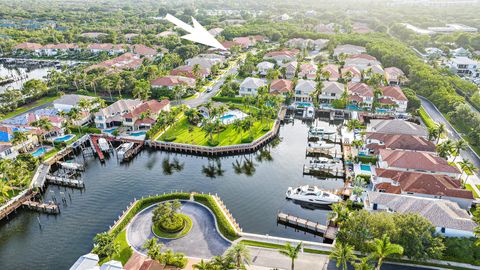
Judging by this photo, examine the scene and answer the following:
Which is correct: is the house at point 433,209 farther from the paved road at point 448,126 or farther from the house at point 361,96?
the house at point 361,96

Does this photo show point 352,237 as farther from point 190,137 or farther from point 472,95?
point 472,95

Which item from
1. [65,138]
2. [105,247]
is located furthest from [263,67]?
[105,247]

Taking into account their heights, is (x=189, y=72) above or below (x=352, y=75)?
above

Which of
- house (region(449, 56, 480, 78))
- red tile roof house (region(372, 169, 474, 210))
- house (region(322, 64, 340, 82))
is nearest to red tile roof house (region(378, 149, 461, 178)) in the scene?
red tile roof house (region(372, 169, 474, 210))

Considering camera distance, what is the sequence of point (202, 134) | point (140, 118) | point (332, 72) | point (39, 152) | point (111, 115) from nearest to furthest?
point (39, 152) → point (202, 134) → point (140, 118) → point (111, 115) → point (332, 72)

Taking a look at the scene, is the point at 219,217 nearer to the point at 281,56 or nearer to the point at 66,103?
the point at 66,103

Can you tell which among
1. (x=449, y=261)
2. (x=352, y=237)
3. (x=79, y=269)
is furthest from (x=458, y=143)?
(x=79, y=269)
